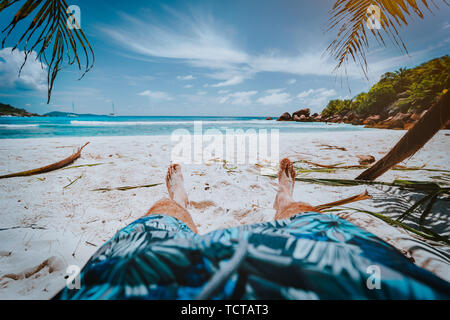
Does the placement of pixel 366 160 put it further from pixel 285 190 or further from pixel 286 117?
pixel 286 117

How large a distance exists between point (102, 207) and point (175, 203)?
84 cm

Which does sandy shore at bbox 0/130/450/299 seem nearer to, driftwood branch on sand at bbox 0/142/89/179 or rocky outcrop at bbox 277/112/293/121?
driftwood branch on sand at bbox 0/142/89/179

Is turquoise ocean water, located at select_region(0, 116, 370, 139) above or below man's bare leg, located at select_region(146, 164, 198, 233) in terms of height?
above

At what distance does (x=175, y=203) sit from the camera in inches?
48.1

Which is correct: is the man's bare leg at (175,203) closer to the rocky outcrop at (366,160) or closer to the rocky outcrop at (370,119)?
the rocky outcrop at (370,119)

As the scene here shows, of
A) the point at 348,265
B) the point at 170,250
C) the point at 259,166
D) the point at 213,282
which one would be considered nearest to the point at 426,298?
the point at 348,265

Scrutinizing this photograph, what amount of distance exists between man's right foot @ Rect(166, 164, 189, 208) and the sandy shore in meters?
0.12

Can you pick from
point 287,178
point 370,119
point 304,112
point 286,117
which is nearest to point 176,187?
point 287,178

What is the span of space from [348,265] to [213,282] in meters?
0.35

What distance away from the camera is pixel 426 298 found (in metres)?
0.40

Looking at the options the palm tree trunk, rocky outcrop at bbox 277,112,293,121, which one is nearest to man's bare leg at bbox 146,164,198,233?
the palm tree trunk

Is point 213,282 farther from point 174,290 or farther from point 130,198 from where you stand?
point 130,198

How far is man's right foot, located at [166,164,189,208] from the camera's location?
164 centimetres

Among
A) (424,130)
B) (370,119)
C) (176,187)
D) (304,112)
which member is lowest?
(176,187)
